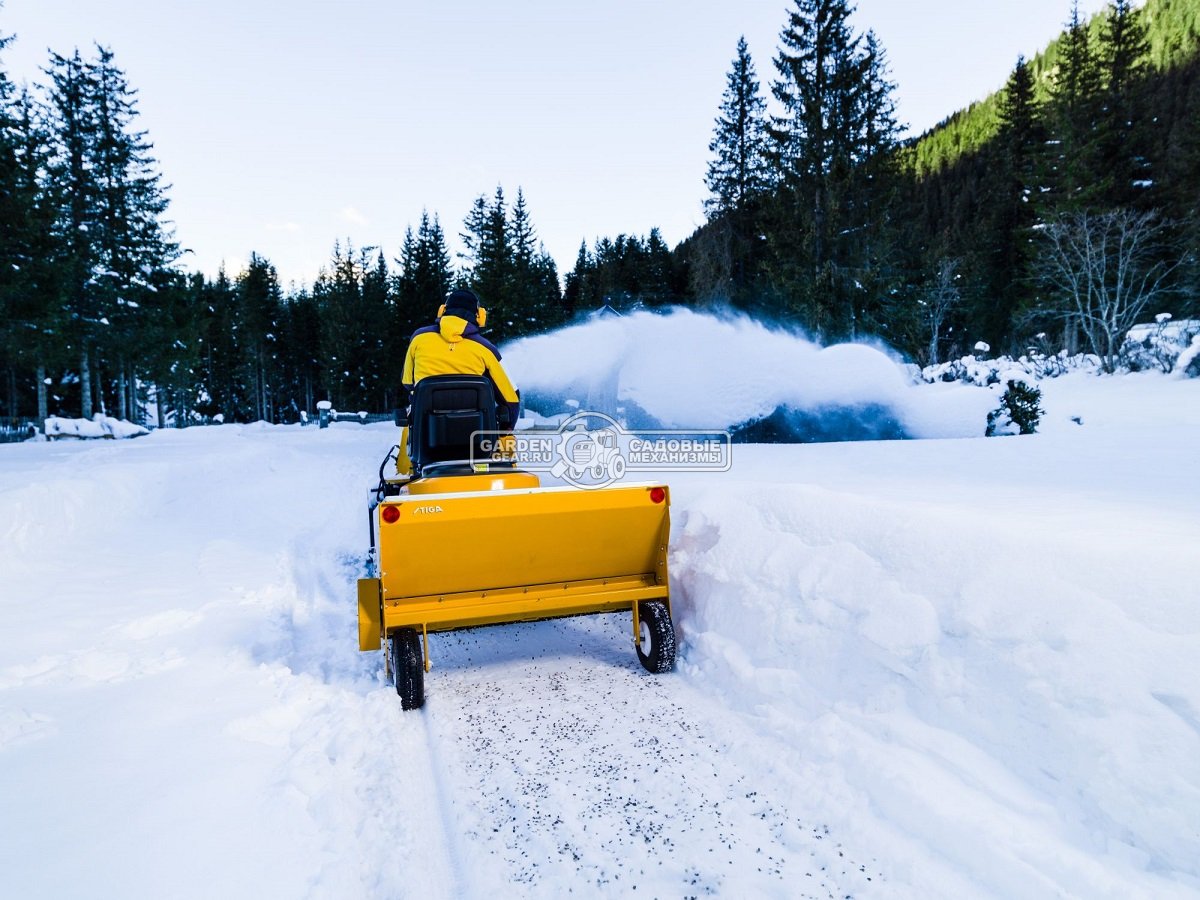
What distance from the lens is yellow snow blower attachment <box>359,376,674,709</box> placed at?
381 cm

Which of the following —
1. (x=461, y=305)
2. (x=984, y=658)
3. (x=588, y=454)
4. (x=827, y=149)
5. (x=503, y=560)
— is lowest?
(x=984, y=658)

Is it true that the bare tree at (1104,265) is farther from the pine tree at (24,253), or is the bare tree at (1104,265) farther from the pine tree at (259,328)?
the pine tree at (259,328)

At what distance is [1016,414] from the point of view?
10383 millimetres

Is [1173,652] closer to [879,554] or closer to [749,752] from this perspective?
[879,554]

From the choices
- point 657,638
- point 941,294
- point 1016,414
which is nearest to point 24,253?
point 657,638

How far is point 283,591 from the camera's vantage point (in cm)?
564

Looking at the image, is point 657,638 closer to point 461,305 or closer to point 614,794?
point 614,794

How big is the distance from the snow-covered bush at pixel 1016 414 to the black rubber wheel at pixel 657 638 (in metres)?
8.65

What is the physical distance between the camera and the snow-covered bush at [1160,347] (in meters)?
16.5

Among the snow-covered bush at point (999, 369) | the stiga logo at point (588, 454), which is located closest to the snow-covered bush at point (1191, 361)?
the snow-covered bush at point (999, 369)

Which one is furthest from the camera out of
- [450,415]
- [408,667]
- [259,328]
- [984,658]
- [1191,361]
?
[259,328]

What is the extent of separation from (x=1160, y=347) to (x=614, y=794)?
21.2m

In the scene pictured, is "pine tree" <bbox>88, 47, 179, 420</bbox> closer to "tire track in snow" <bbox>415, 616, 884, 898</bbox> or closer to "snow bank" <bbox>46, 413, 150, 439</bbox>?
"snow bank" <bbox>46, 413, 150, 439</bbox>

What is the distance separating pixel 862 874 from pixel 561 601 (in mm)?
2172
